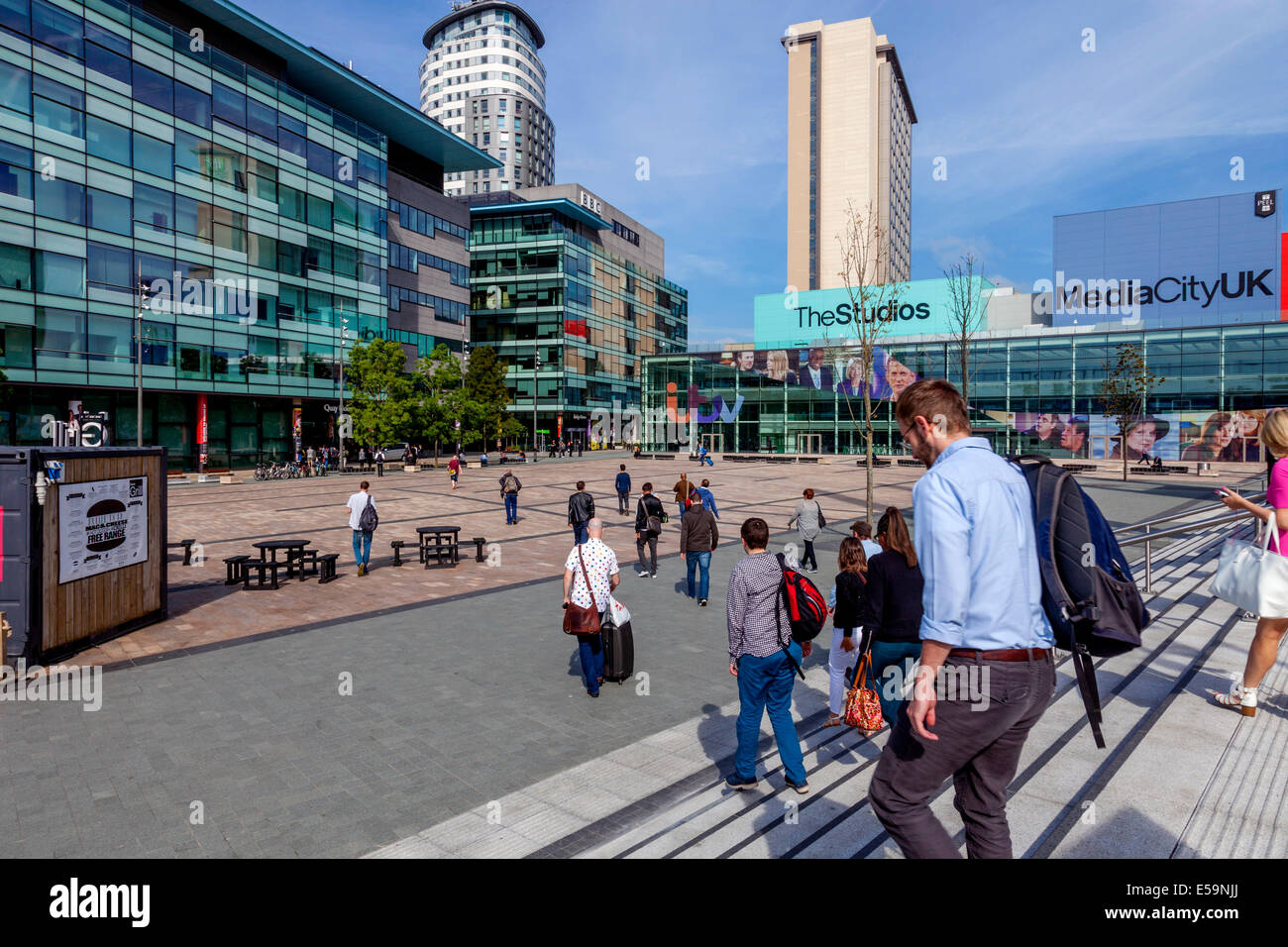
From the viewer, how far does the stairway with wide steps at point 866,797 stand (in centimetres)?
414

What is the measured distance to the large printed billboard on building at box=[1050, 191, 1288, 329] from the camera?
6775 cm

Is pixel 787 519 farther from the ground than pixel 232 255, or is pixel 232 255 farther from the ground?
pixel 232 255

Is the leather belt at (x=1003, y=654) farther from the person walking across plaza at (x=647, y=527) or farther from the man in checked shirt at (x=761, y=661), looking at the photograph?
the person walking across plaza at (x=647, y=527)

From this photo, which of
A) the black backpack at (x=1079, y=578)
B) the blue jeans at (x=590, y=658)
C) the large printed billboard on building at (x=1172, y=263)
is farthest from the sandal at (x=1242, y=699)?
the large printed billboard on building at (x=1172, y=263)

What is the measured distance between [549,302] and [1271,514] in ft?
251

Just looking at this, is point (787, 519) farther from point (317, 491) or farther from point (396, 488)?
point (317, 491)

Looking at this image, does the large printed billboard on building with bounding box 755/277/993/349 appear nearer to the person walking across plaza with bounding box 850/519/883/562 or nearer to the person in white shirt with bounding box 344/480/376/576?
the person in white shirt with bounding box 344/480/376/576

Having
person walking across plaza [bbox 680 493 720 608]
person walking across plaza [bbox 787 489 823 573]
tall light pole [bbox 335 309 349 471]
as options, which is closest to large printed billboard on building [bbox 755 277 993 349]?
tall light pole [bbox 335 309 349 471]

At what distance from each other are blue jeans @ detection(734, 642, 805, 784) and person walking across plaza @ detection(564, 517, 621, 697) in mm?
2367

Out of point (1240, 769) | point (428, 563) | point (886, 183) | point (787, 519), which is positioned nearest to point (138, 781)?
point (1240, 769)

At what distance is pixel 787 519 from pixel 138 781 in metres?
17.8

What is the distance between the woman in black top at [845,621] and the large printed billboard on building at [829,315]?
71106 millimetres

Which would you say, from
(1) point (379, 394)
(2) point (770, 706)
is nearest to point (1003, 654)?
(2) point (770, 706)
